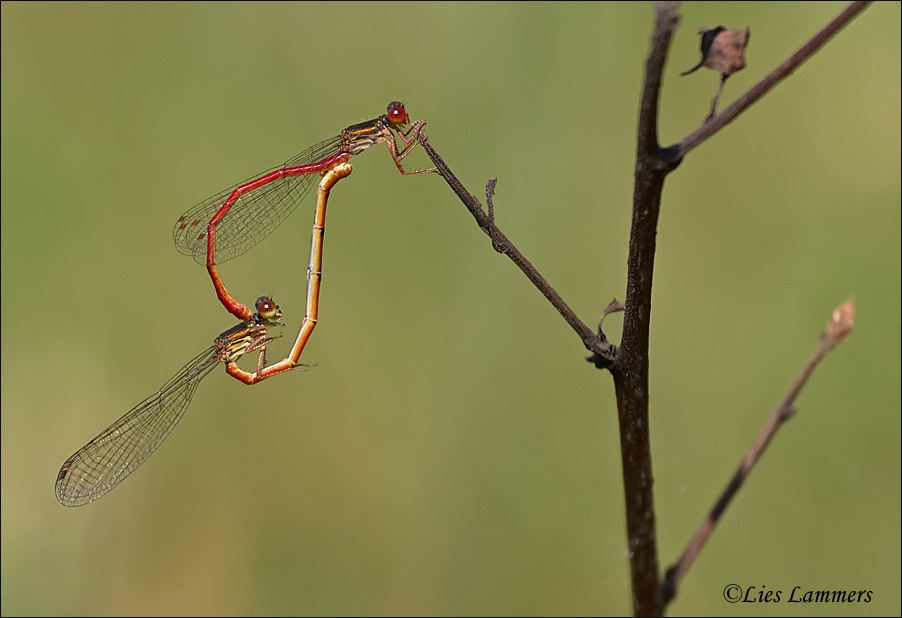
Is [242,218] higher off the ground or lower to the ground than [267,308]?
higher

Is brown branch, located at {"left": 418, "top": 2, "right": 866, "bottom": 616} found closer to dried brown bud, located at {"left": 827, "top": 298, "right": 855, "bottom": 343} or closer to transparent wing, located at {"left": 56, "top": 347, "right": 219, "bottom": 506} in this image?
dried brown bud, located at {"left": 827, "top": 298, "right": 855, "bottom": 343}

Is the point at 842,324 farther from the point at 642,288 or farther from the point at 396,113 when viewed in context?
the point at 396,113

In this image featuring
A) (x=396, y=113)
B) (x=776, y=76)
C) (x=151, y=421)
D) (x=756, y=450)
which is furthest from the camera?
(x=151, y=421)

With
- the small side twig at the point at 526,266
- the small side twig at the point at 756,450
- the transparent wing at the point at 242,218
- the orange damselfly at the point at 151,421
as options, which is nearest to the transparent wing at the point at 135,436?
the orange damselfly at the point at 151,421

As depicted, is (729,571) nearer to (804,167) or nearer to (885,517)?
(885,517)

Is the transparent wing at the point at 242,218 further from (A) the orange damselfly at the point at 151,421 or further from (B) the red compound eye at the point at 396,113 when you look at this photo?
(B) the red compound eye at the point at 396,113

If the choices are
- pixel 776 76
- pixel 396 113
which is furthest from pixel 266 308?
pixel 776 76

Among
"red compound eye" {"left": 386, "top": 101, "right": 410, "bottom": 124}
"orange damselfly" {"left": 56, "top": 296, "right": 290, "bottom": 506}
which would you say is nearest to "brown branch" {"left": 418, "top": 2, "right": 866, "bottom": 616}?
"red compound eye" {"left": 386, "top": 101, "right": 410, "bottom": 124}
